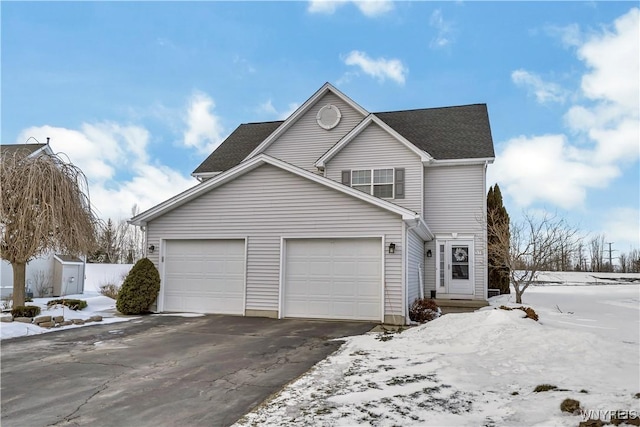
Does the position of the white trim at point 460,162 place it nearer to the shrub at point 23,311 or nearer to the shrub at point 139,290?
the shrub at point 139,290

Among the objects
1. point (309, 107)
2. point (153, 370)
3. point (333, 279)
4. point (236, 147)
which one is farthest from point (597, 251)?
point (153, 370)

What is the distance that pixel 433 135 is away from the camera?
17047 millimetres

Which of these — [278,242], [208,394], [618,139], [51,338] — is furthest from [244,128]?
[208,394]

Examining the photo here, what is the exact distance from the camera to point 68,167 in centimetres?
1120

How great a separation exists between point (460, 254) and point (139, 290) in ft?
36.9

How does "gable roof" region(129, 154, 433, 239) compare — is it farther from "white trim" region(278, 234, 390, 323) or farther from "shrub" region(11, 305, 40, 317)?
"shrub" region(11, 305, 40, 317)

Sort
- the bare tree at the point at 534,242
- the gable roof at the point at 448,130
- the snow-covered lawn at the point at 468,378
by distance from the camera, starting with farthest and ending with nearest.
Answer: the gable roof at the point at 448,130 < the bare tree at the point at 534,242 < the snow-covered lawn at the point at 468,378

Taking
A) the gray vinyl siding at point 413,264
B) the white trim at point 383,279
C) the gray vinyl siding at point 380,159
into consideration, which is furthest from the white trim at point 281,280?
the gray vinyl siding at point 380,159

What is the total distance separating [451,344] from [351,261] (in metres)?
4.72

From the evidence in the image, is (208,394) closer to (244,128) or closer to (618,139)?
(618,139)

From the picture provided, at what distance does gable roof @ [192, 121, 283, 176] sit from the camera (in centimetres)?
1866

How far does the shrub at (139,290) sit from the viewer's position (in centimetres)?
1216

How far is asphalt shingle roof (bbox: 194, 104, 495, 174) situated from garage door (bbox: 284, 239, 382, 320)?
21.3 ft

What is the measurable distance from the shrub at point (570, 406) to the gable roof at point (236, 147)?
636 inches
